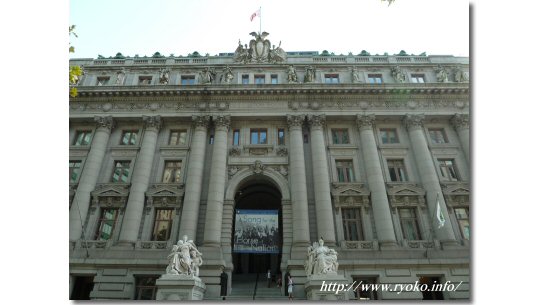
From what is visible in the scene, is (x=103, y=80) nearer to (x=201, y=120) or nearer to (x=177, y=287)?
(x=201, y=120)

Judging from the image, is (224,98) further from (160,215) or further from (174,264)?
(174,264)

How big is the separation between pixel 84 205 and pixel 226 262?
36.0 feet

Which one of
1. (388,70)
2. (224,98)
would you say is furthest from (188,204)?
(388,70)

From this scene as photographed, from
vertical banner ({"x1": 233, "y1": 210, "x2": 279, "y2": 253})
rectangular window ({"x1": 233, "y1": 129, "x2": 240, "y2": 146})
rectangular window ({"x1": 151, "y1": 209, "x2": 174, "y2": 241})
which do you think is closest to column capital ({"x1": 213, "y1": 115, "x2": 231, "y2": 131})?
rectangular window ({"x1": 233, "y1": 129, "x2": 240, "y2": 146})

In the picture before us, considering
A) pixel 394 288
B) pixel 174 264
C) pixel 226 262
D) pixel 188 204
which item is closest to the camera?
pixel 394 288

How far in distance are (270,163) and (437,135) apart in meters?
14.3

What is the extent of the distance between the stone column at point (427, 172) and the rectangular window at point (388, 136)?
1144 mm

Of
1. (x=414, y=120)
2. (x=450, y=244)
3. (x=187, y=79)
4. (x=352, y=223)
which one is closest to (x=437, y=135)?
(x=414, y=120)

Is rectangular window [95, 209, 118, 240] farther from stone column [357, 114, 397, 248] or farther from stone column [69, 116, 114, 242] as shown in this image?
stone column [357, 114, 397, 248]

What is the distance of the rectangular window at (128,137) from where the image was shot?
26.6 meters

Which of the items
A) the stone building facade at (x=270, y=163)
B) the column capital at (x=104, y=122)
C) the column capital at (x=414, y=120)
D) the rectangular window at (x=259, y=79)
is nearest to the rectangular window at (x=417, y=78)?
the stone building facade at (x=270, y=163)

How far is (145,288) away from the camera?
65.0ft

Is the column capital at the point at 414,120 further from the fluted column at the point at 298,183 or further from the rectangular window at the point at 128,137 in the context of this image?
the rectangular window at the point at 128,137

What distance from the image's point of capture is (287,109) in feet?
87.5
